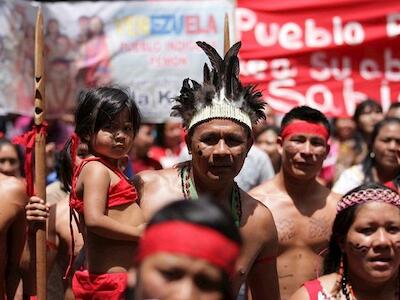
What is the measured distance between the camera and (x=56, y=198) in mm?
6770

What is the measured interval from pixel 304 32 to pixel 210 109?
400cm

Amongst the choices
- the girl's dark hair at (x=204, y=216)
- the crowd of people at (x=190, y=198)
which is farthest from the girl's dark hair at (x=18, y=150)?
the girl's dark hair at (x=204, y=216)

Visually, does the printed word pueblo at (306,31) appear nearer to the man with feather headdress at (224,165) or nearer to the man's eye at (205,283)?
the man with feather headdress at (224,165)

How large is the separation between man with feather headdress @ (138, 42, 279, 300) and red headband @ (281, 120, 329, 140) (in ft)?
5.25

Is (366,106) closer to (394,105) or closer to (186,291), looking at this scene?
(394,105)

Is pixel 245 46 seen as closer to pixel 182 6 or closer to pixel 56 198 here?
pixel 182 6

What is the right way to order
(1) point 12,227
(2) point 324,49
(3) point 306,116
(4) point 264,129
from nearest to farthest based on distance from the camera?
1. (1) point 12,227
2. (3) point 306,116
3. (2) point 324,49
4. (4) point 264,129

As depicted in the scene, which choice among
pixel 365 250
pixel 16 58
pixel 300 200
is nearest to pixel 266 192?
pixel 300 200

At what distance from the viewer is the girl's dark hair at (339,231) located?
4.55m

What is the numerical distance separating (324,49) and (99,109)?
4018 mm

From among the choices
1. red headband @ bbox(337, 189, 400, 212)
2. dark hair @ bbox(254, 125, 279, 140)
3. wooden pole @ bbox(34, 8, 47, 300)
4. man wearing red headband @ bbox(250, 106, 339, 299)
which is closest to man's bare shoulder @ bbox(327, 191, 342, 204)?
man wearing red headband @ bbox(250, 106, 339, 299)

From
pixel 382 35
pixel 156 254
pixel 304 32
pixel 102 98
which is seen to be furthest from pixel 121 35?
pixel 156 254

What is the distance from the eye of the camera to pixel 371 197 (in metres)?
4.53

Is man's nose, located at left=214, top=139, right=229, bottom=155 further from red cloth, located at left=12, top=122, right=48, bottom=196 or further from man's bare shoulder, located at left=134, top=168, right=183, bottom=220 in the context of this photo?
red cloth, located at left=12, top=122, right=48, bottom=196
